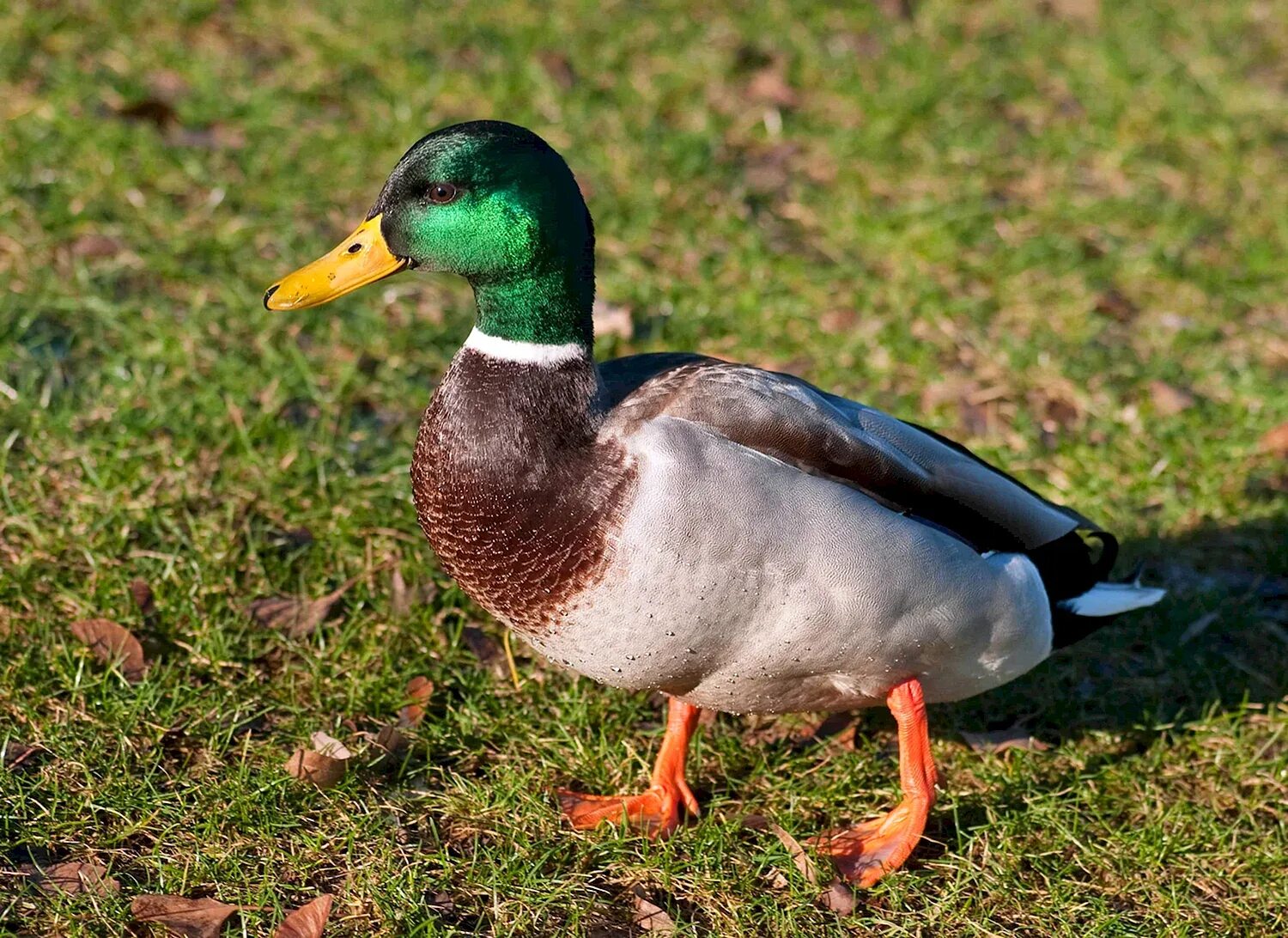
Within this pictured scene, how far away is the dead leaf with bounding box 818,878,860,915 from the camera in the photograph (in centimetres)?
303

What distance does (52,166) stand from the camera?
5094 millimetres

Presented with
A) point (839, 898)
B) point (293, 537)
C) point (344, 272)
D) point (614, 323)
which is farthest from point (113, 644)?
point (614, 323)

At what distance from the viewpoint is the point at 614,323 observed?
4.82 m

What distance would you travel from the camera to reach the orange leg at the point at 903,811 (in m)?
3.14

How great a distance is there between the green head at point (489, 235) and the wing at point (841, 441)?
0.65ft

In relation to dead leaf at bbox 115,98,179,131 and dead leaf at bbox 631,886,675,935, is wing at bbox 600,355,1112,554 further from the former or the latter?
dead leaf at bbox 115,98,179,131

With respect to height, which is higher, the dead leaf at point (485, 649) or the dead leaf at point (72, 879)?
the dead leaf at point (72, 879)

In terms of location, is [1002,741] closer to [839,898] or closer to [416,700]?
[839,898]

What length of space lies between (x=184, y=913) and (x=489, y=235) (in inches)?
54.2

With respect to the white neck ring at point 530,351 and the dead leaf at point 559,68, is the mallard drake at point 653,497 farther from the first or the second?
the dead leaf at point 559,68

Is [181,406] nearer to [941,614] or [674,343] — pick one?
[674,343]

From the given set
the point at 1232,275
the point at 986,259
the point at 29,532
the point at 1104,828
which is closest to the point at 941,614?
the point at 1104,828

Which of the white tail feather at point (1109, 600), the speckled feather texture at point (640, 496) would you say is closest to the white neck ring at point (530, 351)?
the speckled feather texture at point (640, 496)

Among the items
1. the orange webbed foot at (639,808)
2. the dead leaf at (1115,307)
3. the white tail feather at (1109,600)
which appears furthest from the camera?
the dead leaf at (1115,307)
